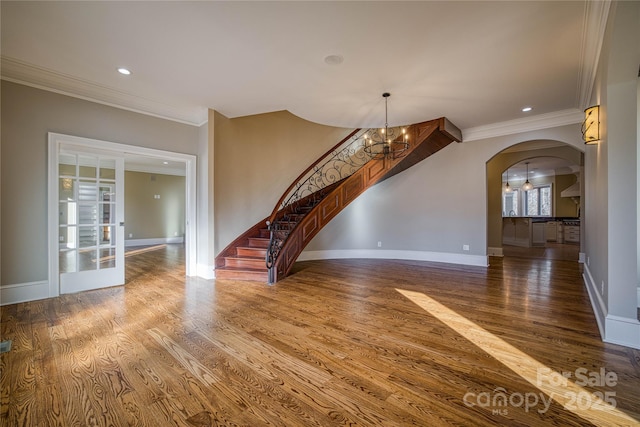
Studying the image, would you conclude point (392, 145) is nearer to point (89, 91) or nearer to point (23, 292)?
point (89, 91)

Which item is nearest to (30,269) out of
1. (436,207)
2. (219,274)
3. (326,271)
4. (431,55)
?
(219,274)

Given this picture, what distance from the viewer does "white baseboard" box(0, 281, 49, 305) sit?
332 cm

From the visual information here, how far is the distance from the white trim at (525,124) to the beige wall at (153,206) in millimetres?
9679

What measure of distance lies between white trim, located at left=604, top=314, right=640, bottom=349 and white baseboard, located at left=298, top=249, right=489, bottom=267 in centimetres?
343

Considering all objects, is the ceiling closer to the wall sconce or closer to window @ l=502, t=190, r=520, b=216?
the wall sconce

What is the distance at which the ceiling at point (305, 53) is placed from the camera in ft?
7.82

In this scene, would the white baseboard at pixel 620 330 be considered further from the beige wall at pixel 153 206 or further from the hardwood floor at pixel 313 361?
the beige wall at pixel 153 206

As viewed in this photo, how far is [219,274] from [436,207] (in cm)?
486

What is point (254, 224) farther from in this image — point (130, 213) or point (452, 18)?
point (130, 213)

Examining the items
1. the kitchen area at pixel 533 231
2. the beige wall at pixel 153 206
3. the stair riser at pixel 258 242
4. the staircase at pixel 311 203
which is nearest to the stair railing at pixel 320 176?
the staircase at pixel 311 203

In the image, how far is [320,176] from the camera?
21.8 ft

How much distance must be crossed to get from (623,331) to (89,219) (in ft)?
20.8

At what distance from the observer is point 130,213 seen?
917 centimetres

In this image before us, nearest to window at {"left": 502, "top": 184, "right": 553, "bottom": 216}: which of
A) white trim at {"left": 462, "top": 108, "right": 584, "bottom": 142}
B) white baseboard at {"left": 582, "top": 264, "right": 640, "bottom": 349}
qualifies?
A: white trim at {"left": 462, "top": 108, "right": 584, "bottom": 142}
